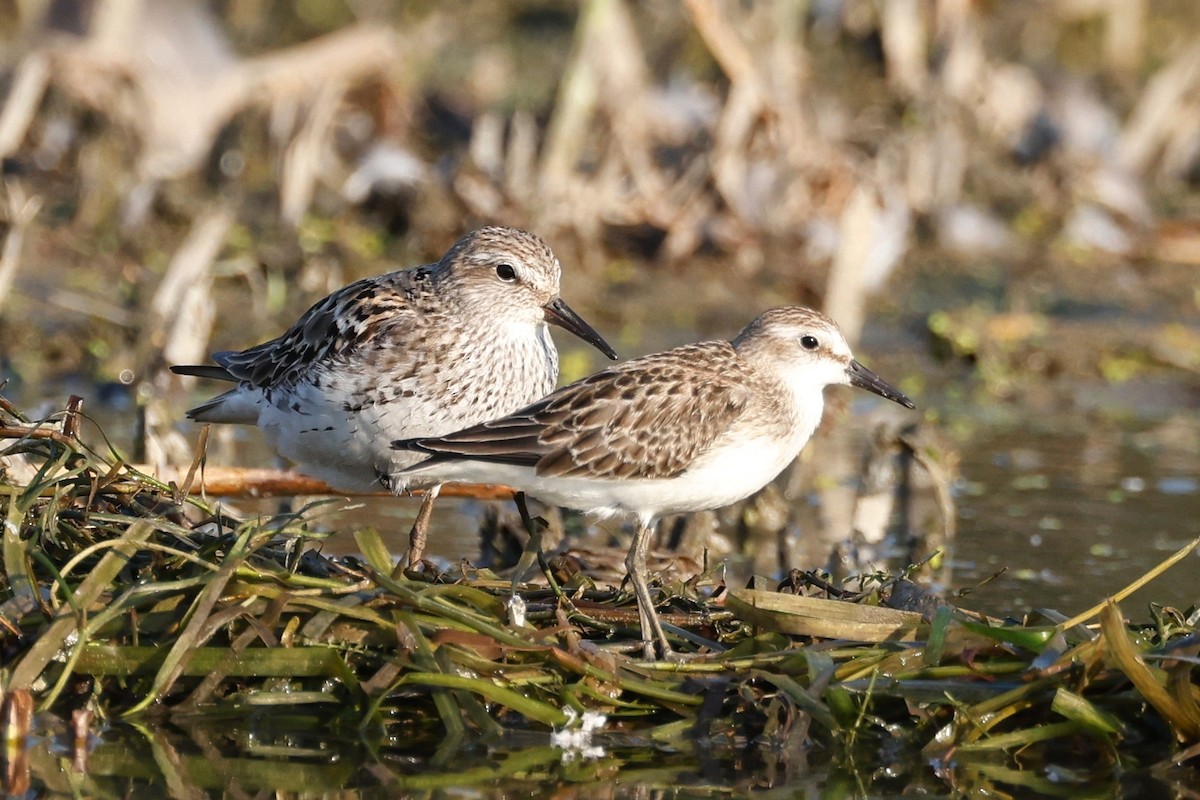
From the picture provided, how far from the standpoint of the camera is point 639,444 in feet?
20.1

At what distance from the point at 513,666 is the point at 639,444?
36.0 inches

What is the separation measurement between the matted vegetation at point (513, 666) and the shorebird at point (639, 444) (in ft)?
1.45

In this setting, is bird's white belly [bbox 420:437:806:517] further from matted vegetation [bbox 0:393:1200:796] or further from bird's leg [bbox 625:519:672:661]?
matted vegetation [bbox 0:393:1200:796]

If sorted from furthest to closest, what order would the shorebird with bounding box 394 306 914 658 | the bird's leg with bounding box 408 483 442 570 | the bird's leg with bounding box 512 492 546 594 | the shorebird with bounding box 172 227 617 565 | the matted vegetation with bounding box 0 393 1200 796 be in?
the bird's leg with bounding box 408 483 442 570
the shorebird with bounding box 172 227 617 565
the shorebird with bounding box 394 306 914 658
the bird's leg with bounding box 512 492 546 594
the matted vegetation with bounding box 0 393 1200 796

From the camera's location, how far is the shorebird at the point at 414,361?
22.8 feet

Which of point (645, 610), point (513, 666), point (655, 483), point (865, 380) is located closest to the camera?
point (513, 666)

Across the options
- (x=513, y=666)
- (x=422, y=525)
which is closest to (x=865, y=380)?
(x=422, y=525)

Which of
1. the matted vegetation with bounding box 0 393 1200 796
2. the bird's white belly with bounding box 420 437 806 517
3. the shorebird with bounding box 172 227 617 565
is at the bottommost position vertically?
the matted vegetation with bounding box 0 393 1200 796

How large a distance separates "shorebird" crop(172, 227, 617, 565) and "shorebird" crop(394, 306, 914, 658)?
1.85ft

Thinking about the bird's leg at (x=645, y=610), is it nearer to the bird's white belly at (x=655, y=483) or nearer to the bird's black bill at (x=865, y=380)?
the bird's white belly at (x=655, y=483)

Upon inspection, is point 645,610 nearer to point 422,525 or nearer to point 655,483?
point 655,483

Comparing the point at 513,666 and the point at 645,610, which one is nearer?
the point at 513,666

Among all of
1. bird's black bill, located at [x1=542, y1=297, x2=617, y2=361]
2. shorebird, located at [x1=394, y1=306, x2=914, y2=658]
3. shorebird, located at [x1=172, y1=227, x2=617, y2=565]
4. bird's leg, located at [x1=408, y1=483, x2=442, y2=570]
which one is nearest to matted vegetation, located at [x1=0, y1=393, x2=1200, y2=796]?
shorebird, located at [x1=394, y1=306, x2=914, y2=658]

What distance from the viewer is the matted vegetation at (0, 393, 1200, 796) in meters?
5.47
